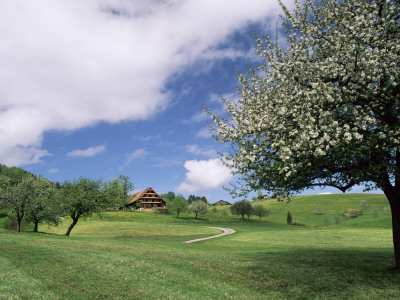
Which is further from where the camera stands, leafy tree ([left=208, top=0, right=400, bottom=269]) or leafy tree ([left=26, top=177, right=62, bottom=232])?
leafy tree ([left=26, top=177, right=62, bottom=232])

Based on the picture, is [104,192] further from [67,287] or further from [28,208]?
[67,287]

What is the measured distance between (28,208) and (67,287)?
5413 cm

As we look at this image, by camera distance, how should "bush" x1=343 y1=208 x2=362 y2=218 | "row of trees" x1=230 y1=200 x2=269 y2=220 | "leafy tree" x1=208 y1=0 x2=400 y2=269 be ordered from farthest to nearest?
"row of trees" x1=230 y1=200 x2=269 y2=220, "bush" x1=343 y1=208 x2=362 y2=218, "leafy tree" x1=208 y1=0 x2=400 y2=269

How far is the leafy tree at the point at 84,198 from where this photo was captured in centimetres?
5438

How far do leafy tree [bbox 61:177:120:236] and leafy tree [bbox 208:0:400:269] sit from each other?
43.5 m

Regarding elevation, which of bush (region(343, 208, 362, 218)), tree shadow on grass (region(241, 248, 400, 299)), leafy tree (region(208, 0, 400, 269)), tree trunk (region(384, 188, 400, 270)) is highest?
leafy tree (region(208, 0, 400, 269))

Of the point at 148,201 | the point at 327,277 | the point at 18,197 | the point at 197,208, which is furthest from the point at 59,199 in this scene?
the point at 148,201

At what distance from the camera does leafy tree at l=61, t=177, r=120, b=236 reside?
178 ft

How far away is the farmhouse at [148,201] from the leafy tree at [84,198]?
125m

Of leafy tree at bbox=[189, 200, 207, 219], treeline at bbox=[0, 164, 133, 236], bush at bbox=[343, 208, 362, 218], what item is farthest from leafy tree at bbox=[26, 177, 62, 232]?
bush at bbox=[343, 208, 362, 218]

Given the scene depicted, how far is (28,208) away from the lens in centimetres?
6038

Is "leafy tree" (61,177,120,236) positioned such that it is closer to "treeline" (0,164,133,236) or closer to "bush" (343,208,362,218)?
"treeline" (0,164,133,236)

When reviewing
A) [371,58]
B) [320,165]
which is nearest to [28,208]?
[320,165]

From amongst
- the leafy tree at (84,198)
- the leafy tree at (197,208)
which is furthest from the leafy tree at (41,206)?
the leafy tree at (197,208)
